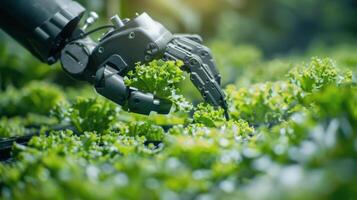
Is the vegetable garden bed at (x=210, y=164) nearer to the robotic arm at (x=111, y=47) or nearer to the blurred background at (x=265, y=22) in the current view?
the robotic arm at (x=111, y=47)

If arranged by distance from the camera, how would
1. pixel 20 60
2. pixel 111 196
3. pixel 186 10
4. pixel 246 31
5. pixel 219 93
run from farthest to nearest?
pixel 246 31 → pixel 186 10 → pixel 20 60 → pixel 219 93 → pixel 111 196

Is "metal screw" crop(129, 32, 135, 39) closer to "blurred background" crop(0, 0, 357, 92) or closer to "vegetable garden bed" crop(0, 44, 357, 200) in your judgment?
"vegetable garden bed" crop(0, 44, 357, 200)

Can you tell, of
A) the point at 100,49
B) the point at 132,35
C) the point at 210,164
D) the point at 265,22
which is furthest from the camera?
the point at 265,22

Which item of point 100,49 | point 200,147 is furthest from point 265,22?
point 200,147

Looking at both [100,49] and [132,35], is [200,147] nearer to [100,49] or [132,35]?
[132,35]

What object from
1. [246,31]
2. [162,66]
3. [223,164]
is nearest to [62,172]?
[223,164]

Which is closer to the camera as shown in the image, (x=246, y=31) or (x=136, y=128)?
(x=136, y=128)

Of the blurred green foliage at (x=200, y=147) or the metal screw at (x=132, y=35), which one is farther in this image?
the metal screw at (x=132, y=35)

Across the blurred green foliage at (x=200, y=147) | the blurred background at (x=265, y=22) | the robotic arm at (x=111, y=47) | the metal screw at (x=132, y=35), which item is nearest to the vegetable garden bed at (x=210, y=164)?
the blurred green foliage at (x=200, y=147)

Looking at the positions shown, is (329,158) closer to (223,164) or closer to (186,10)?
(223,164)
